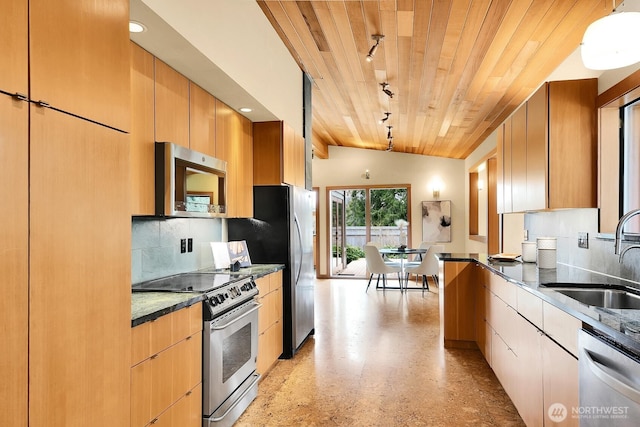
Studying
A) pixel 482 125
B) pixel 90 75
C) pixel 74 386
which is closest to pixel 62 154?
pixel 90 75

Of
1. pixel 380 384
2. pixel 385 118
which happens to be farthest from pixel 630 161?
pixel 385 118

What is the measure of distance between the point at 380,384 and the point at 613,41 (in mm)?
2633

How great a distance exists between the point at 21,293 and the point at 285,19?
9.15ft

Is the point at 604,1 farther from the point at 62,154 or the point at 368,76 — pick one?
the point at 62,154

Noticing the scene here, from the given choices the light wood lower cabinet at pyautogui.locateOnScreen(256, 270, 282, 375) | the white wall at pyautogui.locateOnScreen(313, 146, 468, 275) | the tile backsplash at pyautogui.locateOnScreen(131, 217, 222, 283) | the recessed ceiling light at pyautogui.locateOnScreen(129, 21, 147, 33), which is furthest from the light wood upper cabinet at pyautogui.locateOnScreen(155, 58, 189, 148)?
the white wall at pyautogui.locateOnScreen(313, 146, 468, 275)

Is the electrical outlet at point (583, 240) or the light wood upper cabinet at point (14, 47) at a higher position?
the light wood upper cabinet at point (14, 47)

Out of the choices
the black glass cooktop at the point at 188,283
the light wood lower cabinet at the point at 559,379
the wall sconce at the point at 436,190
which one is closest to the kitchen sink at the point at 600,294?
the light wood lower cabinet at the point at 559,379

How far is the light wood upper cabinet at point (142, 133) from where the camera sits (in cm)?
214

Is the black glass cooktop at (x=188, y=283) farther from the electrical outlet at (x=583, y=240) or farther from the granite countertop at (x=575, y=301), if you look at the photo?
the electrical outlet at (x=583, y=240)

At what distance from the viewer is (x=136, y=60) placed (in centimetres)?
216

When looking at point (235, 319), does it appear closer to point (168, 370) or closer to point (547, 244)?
point (168, 370)

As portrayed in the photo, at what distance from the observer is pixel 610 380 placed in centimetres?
139

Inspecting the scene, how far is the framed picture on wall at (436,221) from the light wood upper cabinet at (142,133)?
7.09 m

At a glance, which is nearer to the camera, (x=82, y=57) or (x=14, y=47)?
(x=14, y=47)
